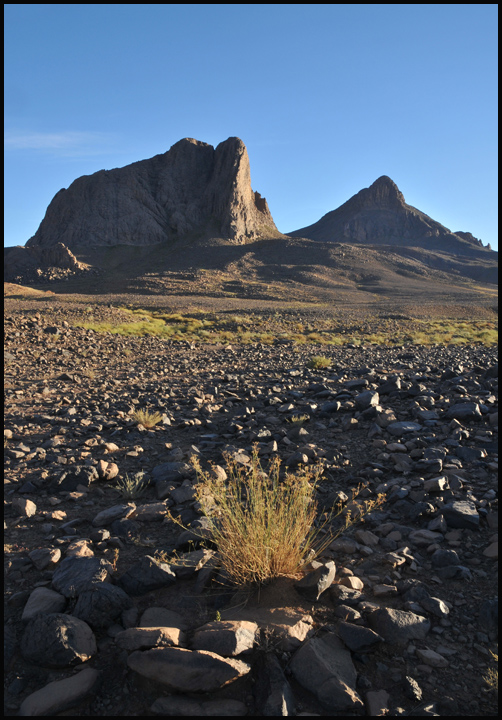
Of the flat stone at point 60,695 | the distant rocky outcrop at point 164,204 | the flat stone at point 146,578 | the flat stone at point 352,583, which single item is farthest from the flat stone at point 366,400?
the distant rocky outcrop at point 164,204

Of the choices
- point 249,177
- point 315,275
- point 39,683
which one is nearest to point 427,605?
point 39,683

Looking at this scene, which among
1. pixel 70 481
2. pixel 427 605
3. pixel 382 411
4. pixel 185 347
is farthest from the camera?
pixel 185 347

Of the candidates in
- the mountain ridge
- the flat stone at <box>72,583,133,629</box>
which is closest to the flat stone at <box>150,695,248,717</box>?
the flat stone at <box>72,583,133,629</box>

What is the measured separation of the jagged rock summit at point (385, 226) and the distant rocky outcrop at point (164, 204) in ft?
159

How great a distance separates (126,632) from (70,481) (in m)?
2.42

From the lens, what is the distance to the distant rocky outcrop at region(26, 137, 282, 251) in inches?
4318

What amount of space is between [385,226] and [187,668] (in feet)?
566

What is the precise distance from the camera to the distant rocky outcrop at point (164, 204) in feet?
Result: 360

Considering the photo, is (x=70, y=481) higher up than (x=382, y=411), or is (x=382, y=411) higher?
(x=382, y=411)

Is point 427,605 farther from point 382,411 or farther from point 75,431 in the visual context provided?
point 75,431

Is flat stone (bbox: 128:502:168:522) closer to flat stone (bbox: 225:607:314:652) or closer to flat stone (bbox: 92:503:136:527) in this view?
flat stone (bbox: 92:503:136:527)

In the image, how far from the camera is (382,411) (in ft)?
21.2

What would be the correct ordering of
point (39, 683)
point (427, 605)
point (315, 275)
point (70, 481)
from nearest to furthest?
point (39, 683) < point (427, 605) < point (70, 481) < point (315, 275)

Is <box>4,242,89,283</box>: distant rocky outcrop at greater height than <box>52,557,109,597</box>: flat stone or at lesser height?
greater
